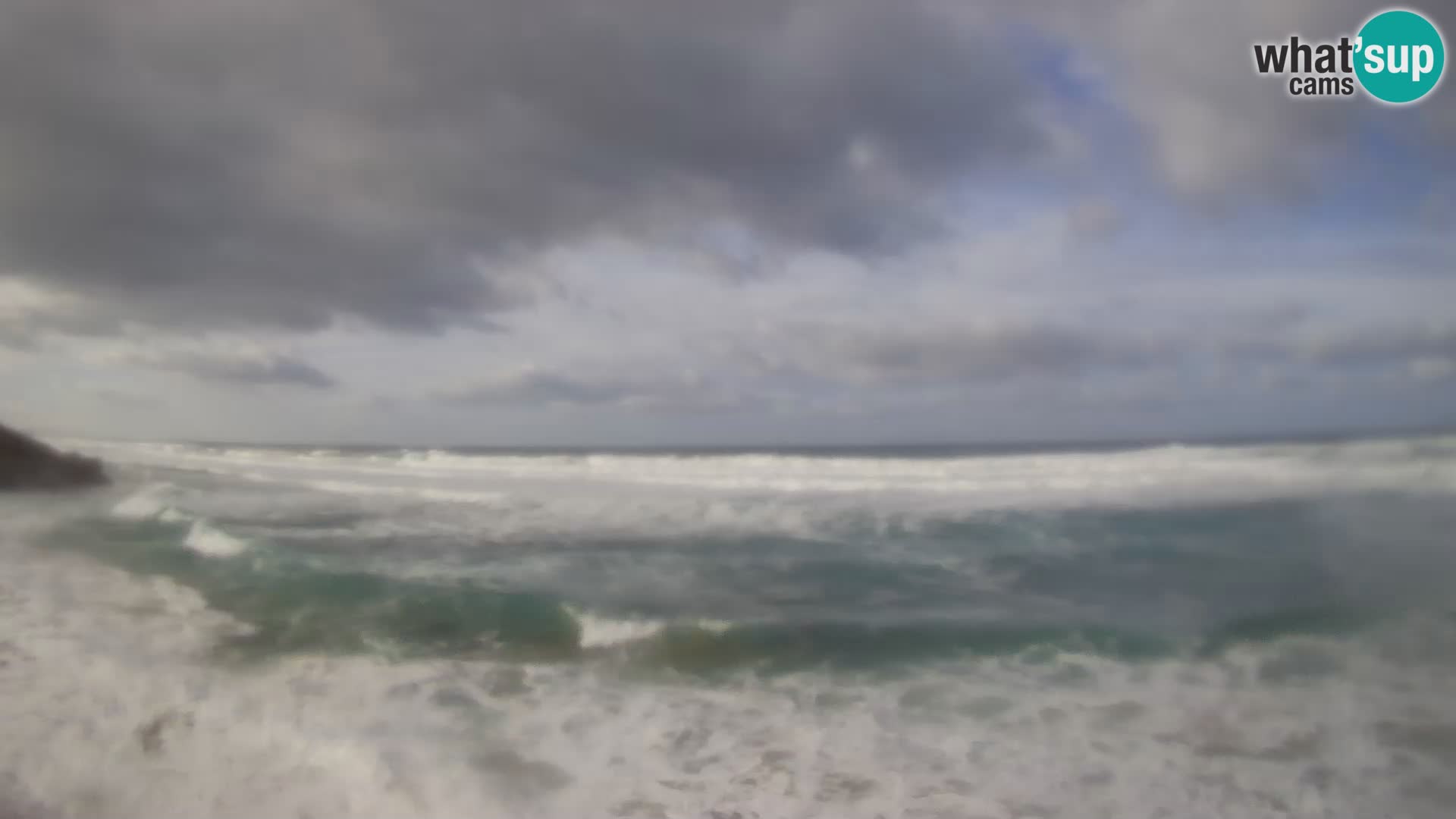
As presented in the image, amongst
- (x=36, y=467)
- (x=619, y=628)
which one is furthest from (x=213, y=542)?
(x=36, y=467)

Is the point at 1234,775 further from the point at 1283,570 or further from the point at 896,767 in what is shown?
the point at 1283,570

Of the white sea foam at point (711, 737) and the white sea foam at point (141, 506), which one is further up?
the white sea foam at point (141, 506)

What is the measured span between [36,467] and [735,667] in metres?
19.9

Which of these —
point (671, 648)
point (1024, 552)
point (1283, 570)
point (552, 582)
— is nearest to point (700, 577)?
point (552, 582)

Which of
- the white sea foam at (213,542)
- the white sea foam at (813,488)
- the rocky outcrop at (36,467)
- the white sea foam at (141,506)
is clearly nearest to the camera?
the white sea foam at (213,542)

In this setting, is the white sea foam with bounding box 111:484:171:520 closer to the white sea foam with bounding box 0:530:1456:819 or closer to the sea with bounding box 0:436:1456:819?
the sea with bounding box 0:436:1456:819

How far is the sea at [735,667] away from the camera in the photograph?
472cm

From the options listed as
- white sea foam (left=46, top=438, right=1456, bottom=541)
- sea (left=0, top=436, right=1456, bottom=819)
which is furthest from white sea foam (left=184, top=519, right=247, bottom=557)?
white sea foam (left=46, top=438, right=1456, bottom=541)

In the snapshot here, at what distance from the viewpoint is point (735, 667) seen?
6.86 meters

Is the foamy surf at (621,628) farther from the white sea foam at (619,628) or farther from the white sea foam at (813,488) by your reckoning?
the white sea foam at (813,488)

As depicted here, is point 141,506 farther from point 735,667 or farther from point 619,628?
point 735,667

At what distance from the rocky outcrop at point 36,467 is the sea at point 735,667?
4631 millimetres

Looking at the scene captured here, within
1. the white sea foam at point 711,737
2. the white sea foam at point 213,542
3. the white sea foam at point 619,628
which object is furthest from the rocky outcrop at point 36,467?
the white sea foam at point 619,628

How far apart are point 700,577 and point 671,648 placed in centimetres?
277
